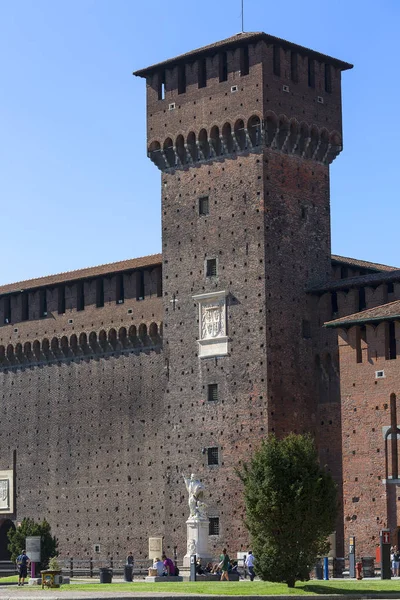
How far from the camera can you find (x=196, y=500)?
48.3m

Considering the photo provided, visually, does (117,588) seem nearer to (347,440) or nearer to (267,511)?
(267,511)

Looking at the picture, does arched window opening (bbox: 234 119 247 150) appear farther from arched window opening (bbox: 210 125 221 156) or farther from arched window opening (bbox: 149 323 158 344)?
arched window opening (bbox: 149 323 158 344)

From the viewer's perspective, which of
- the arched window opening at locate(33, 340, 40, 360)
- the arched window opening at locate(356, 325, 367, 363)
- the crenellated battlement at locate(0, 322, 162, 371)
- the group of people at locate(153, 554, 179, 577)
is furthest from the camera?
the arched window opening at locate(33, 340, 40, 360)

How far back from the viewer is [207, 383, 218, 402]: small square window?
161ft

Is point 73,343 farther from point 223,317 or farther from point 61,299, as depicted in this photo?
point 223,317

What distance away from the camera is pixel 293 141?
4962cm

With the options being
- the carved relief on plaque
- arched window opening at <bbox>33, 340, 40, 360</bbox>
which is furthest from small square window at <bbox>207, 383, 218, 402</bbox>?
arched window opening at <bbox>33, 340, 40, 360</bbox>

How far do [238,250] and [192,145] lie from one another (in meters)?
4.16

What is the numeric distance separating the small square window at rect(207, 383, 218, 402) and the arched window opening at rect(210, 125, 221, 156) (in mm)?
7479

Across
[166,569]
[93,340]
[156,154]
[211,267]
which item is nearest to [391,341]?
[211,267]

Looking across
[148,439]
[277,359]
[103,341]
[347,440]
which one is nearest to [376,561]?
[347,440]

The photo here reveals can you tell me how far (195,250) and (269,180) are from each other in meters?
3.53

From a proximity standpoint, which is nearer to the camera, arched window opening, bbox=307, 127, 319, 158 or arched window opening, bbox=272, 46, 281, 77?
arched window opening, bbox=272, 46, 281, 77

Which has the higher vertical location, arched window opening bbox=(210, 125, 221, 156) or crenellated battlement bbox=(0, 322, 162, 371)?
arched window opening bbox=(210, 125, 221, 156)
